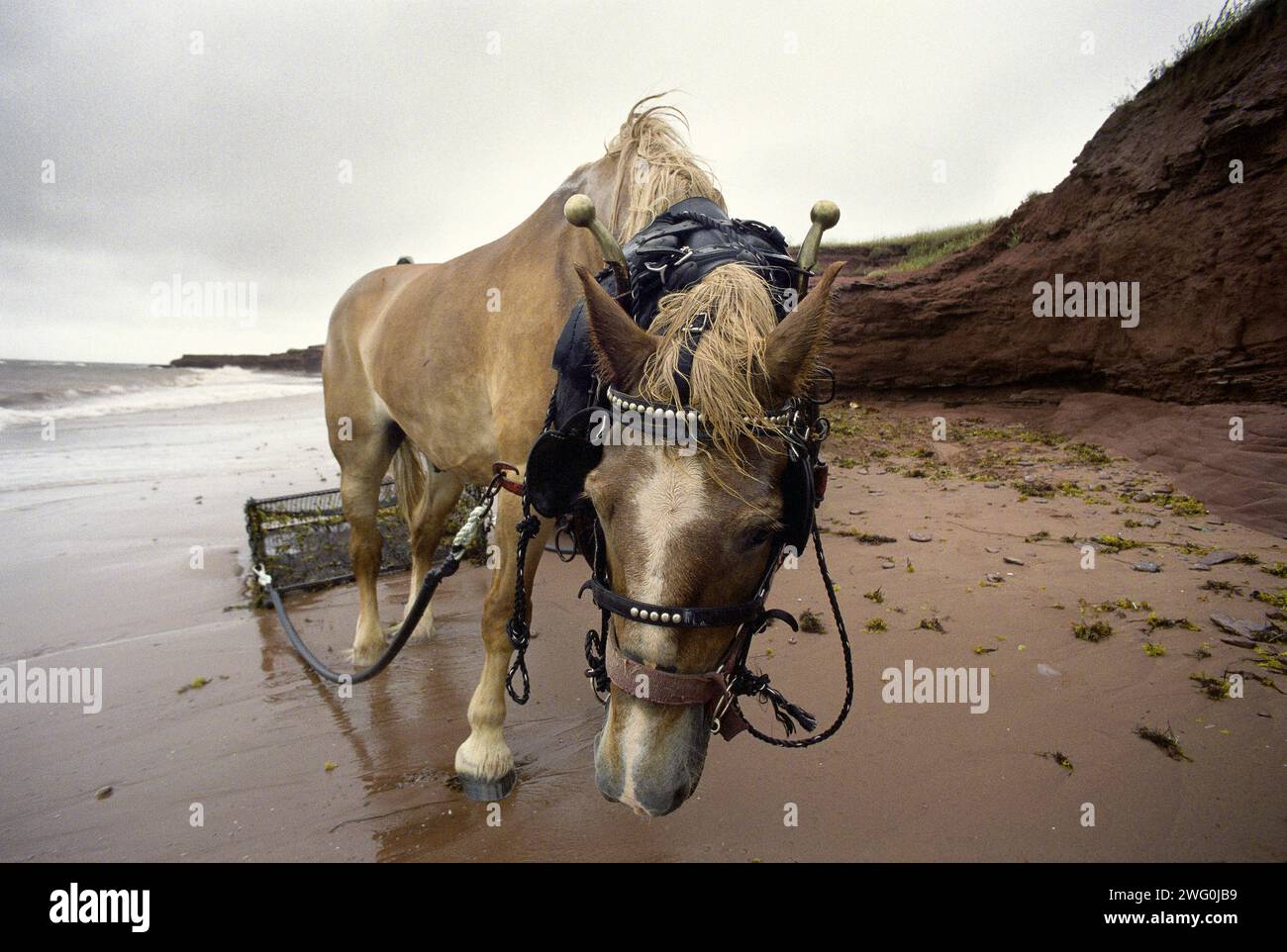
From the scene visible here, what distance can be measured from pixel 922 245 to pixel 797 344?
18255mm

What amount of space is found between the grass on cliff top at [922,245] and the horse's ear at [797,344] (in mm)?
14940

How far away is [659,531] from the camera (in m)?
1.50

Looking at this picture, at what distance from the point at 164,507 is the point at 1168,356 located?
15.5m

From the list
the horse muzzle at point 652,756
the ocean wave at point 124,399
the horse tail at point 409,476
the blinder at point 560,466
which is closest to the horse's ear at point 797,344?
the blinder at point 560,466

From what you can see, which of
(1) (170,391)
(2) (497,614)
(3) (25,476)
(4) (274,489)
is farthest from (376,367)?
(1) (170,391)

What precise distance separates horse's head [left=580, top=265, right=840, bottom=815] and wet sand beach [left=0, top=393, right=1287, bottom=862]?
1.21m

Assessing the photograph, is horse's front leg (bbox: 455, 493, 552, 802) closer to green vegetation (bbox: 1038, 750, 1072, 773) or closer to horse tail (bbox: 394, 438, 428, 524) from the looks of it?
horse tail (bbox: 394, 438, 428, 524)

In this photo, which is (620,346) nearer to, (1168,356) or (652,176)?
(652,176)

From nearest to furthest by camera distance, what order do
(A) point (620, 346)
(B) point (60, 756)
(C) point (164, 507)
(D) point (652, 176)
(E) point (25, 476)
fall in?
(A) point (620, 346) < (D) point (652, 176) < (B) point (60, 756) < (C) point (164, 507) < (E) point (25, 476)

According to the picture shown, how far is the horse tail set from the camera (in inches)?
193

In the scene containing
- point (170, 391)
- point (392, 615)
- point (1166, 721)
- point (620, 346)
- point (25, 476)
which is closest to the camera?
point (620, 346)

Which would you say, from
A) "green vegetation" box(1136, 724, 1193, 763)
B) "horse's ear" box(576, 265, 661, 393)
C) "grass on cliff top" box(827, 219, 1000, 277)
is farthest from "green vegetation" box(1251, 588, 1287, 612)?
"grass on cliff top" box(827, 219, 1000, 277)

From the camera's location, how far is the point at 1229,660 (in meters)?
3.36

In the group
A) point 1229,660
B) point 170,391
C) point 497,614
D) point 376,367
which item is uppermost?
point 170,391
